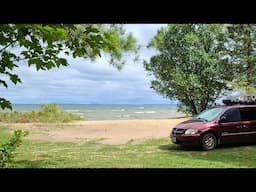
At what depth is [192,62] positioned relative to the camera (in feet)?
74.1

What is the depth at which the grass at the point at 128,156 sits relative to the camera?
10.0 meters

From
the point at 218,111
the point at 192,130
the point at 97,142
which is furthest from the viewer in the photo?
the point at 97,142

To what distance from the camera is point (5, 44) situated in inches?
129

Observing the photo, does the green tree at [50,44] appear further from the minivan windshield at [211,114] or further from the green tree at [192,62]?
the green tree at [192,62]

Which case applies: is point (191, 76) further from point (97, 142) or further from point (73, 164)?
point (73, 164)

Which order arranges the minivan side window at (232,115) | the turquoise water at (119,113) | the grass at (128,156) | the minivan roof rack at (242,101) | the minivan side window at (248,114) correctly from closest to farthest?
the grass at (128,156) → the minivan side window at (232,115) → the minivan side window at (248,114) → the minivan roof rack at (242,101) → the turquoise water at (119,113)

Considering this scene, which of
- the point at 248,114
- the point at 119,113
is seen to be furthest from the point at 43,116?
the point at 119,113

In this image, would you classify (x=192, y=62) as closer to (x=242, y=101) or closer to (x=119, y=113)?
(x=242, y=101)

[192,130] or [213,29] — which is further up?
[213,29]

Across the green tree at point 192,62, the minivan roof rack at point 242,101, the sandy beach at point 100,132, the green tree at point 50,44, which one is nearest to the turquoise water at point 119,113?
the green tree at point 192,62

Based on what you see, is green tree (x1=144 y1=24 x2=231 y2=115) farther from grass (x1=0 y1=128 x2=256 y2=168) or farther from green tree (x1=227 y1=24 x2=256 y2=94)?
grass (x1=0 y1=128 x2=256 y2=168)

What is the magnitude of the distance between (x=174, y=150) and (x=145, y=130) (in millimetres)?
5539

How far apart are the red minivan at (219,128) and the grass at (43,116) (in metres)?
10.9
